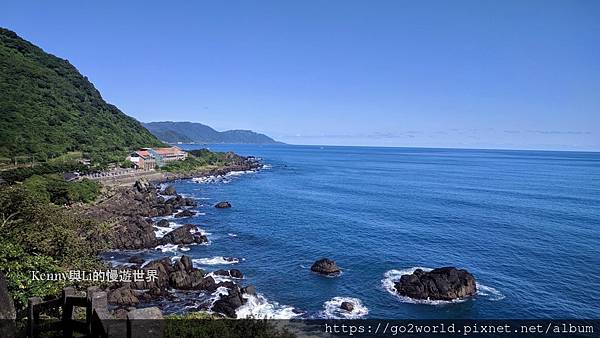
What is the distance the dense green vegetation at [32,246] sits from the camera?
1630cm

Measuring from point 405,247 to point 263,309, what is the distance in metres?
24.3

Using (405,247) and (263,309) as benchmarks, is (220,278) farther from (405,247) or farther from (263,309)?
(405,247)

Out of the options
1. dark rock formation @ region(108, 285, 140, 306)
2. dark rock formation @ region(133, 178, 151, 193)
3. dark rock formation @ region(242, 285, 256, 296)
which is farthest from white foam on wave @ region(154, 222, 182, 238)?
dark rock formation @ region(133, 178, 151, 193)

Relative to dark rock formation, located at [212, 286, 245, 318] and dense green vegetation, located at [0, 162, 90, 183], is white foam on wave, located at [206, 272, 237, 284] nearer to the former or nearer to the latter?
dark rock formation, located at [212, 286, 245, 318]

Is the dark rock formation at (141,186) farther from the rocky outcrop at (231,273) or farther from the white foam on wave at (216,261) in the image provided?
the rocky outcrop at (231,273)

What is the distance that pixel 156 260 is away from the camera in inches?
1642

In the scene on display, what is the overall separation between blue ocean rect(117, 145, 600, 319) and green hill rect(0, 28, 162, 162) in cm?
3928

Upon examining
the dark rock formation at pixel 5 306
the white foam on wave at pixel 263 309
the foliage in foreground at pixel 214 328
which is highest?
the dark rock formation at pixel 5 306

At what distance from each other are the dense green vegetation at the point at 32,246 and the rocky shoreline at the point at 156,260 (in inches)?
180

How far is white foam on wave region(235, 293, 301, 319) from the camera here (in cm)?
3162

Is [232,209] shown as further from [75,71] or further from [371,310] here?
[75,71]

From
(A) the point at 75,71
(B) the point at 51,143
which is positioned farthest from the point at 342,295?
(A) the point at 75,71

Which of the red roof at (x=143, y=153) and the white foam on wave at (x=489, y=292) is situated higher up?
the red roof at (x=143, y=153)

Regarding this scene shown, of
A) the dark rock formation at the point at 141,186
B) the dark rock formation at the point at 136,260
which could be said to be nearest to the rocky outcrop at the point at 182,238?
the dark rock formation at the point at 136,260
